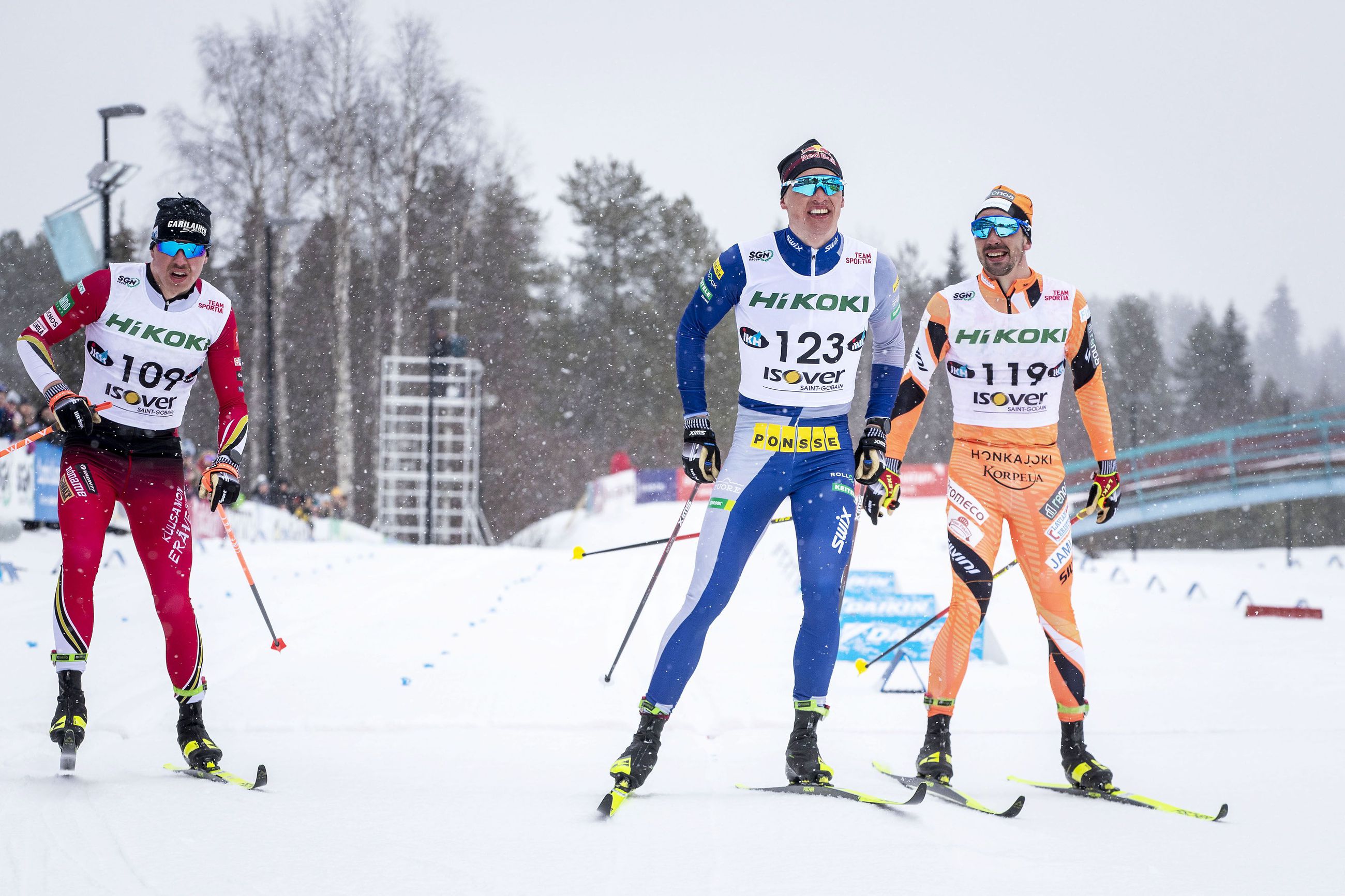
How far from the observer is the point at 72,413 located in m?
4.27

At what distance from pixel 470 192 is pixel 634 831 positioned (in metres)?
31.9

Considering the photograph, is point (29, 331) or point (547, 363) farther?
point (547, 363)

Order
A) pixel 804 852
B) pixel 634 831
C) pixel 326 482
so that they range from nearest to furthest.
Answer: pixel 804 852 < pixel 634 831 < pixel 326 482

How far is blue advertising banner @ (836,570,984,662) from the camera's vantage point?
7754 mm

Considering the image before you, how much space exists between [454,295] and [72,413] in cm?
3497

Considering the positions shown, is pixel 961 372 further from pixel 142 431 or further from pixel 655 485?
pixel 655 485

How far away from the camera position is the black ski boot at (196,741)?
4.30 metres

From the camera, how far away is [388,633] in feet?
30.1

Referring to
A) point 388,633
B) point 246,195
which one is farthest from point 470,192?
point 388,633

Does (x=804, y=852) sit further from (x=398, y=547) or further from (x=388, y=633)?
(x=398, y=547)

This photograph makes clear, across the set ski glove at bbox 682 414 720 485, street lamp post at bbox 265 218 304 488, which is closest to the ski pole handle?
ski glove at bbox 682 414 720 485

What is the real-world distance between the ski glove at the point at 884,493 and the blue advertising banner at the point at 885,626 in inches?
118

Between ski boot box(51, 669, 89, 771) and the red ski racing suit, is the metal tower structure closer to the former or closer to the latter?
the red ski racing suit

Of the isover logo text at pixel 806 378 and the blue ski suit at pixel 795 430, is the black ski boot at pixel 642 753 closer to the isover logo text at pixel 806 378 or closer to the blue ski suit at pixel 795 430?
the blue ski suit at pixel 795 430
